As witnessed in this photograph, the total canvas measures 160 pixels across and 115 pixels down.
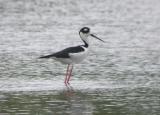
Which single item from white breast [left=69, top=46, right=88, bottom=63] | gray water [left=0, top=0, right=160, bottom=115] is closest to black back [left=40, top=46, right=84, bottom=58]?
white breast [left=69, top=46, right=88, bottom=63]

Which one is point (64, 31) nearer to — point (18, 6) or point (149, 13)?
point (149, 13)

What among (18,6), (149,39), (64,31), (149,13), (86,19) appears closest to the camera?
(149,39)

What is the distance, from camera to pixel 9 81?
15.7 metres

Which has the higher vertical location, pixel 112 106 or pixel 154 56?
pixel 112 106

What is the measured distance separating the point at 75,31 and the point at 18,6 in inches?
414

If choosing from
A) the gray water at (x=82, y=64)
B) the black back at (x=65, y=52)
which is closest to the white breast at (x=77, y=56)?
the black back at (x=65, y=52)

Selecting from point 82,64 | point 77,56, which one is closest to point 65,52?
point 77,56

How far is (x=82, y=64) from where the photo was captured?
18578 millimetres

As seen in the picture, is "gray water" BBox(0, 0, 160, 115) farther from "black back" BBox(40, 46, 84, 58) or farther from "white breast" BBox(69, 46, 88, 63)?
"black back" BBox(40, 46, 84, 58)

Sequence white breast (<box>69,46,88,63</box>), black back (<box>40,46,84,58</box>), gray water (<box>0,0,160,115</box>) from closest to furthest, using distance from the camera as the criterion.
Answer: gray water (<box>0,0,160,115</box>)
black back (<box>40,46,84,58</box>)
white breast (<box>69,46,88,63</box>)

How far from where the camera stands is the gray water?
13.1 meters

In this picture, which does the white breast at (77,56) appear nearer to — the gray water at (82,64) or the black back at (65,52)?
the black back at (65,52)

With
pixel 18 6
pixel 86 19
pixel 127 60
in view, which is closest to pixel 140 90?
pixel 127 60

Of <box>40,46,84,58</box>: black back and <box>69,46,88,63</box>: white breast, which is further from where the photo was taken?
<box>69,46,88,63</box>: white breast
